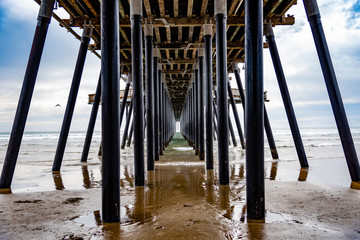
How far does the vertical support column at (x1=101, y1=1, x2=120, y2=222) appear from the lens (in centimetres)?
300

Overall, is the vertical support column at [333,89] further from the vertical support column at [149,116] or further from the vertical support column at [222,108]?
the vertical support column at [149,116]

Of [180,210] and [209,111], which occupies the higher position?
[209,111]

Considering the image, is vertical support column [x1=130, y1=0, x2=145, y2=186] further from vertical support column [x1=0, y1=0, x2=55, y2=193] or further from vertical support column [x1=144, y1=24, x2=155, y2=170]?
vertical support column [x1=0, y1=0, x2=55, y2=193]

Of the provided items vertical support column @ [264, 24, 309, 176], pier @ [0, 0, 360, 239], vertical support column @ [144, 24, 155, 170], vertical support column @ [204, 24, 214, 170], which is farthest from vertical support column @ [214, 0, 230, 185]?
vertical support column @ [264, 24, 309, 176]

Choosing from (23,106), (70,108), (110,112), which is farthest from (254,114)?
(70,108)

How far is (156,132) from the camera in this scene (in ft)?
32.8

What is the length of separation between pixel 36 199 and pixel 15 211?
0.64m

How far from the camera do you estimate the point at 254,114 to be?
2998 mm

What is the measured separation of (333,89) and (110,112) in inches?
169

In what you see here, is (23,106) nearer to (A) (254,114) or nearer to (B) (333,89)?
(A) (254,114)

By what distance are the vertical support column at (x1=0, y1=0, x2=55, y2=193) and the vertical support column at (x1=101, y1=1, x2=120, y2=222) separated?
2.63 m

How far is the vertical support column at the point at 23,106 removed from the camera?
4.75 meters

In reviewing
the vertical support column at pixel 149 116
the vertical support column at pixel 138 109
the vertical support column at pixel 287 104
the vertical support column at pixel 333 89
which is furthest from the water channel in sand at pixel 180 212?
the vertical support column at pixel 287 104

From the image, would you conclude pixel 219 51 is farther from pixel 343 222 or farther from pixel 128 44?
pixel 128 44
